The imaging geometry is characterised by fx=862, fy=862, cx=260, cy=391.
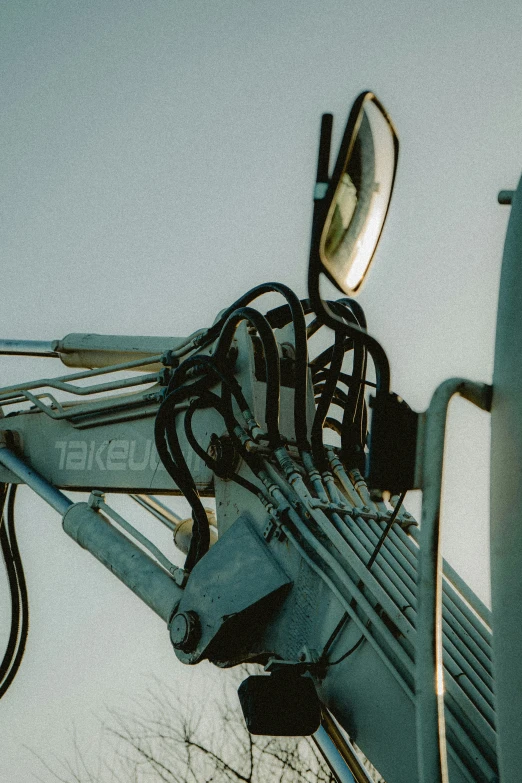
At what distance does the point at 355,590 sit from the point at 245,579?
593 mm

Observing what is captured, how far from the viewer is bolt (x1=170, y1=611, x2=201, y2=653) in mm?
3432

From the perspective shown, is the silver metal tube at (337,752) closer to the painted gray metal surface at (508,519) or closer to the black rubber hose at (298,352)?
the black rubber hose at (298,352)

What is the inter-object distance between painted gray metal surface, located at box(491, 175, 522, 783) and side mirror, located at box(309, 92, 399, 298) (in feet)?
1.02

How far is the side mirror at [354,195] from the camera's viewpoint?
5.34 feet

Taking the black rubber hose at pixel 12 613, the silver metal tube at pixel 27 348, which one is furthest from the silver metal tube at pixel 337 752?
the silver metal tube at pixel 27 348

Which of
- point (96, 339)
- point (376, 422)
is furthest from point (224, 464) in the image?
point (376, 422)

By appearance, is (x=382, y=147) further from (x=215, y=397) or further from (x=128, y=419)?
(x=128, y=419)

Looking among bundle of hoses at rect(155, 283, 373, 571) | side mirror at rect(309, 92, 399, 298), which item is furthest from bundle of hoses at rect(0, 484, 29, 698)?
side mirror at rect(309, 92, 399, 298)

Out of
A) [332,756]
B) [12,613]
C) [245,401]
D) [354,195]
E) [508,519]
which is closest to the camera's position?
[508,519]

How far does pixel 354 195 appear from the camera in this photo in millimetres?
1767

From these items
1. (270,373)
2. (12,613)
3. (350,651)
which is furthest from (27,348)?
(350,651)

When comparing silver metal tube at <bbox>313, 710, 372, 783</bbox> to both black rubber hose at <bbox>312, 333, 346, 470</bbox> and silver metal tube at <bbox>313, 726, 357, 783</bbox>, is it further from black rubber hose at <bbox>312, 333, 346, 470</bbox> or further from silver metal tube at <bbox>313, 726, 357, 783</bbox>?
black rubber hose at <bbox>312, 333, 346, 470</bbox>

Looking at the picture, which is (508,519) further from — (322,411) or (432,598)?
(322,411)

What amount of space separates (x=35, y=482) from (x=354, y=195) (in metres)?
3.33
